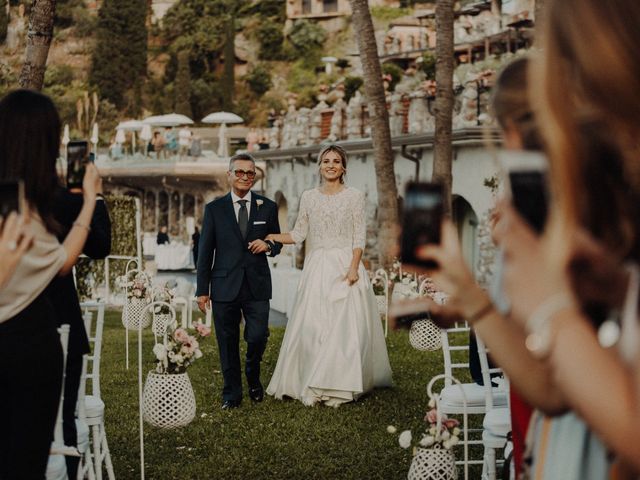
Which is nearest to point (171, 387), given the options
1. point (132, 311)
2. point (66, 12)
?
point (132, 311)

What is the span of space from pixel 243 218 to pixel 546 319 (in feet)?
22.3

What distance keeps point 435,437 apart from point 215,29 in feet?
234

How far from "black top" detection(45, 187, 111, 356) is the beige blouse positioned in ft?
0.89

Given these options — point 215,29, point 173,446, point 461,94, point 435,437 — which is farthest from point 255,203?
point 215,29

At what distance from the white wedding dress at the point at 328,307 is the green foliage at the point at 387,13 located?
65584mm

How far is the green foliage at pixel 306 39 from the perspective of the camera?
245 feet

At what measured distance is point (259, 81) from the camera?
2761 inches

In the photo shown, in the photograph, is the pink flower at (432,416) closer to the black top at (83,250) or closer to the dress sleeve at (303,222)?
the black top at (83,250)

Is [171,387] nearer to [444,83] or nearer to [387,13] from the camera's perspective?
[444,83]

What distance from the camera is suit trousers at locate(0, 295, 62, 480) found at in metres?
3.22

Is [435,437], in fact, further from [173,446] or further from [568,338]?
[568,338]

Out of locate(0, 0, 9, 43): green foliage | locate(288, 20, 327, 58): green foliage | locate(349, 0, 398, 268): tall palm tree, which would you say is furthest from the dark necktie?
locate(288, 20, 327, 58): green foliage

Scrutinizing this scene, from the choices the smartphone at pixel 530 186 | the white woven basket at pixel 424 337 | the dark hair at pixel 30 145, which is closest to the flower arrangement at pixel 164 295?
the white woven basket at pixel 424 337

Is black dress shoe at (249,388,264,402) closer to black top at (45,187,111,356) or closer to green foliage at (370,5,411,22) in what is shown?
black top at (45,187,111,356)
